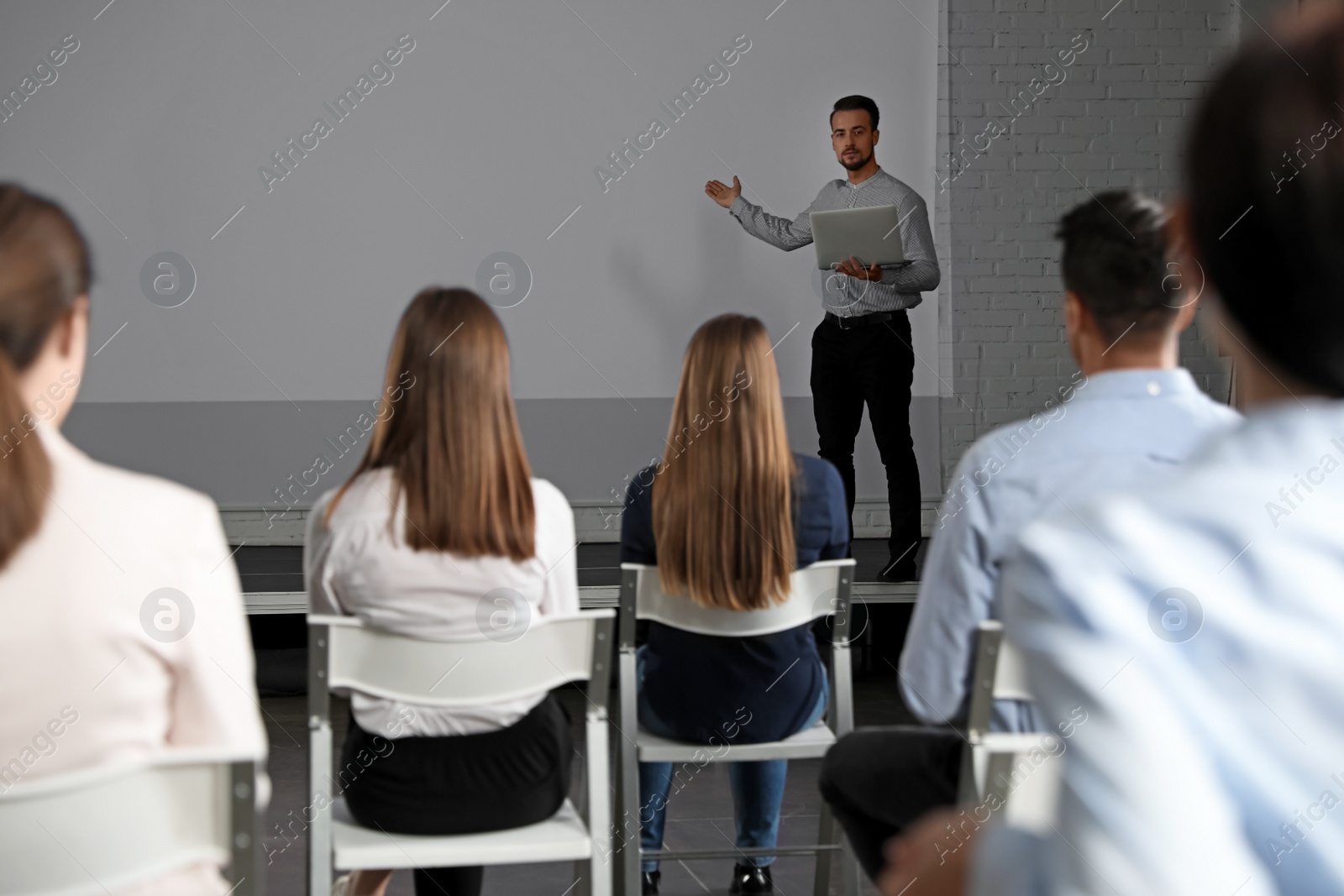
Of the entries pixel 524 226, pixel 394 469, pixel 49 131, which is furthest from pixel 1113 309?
pixel 49 131

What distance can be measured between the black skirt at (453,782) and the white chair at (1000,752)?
25.0 inches

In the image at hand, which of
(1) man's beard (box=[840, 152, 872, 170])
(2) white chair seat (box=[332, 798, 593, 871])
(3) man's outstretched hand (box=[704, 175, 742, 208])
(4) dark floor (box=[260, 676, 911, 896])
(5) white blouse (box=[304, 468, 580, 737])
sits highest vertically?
(1) man's beard (box=[840, 152, 872, 170])

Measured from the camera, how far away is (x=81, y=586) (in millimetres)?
1000

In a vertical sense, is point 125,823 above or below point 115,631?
below

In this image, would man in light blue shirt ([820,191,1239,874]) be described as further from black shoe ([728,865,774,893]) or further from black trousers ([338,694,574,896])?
black shoe ([728,865,774,893])

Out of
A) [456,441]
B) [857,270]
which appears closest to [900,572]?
[857,270]

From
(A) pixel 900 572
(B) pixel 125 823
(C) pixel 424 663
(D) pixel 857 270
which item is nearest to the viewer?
(B) pixel 125 823

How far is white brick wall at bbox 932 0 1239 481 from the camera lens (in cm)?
543

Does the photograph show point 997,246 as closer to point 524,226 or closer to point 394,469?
point 524,226

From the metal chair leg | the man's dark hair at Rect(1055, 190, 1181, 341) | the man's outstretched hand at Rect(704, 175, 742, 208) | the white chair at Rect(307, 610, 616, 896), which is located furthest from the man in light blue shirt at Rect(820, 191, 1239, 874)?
the man's outstretched hand at Rect(704, 175, 742, 208)

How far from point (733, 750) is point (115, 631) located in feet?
4.04

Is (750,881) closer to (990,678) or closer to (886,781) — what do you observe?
(886,781)

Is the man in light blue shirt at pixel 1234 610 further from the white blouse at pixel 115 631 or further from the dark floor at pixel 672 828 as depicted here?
the dark floor at pixel 672 828

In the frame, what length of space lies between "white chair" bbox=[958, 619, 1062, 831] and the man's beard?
314 cm
